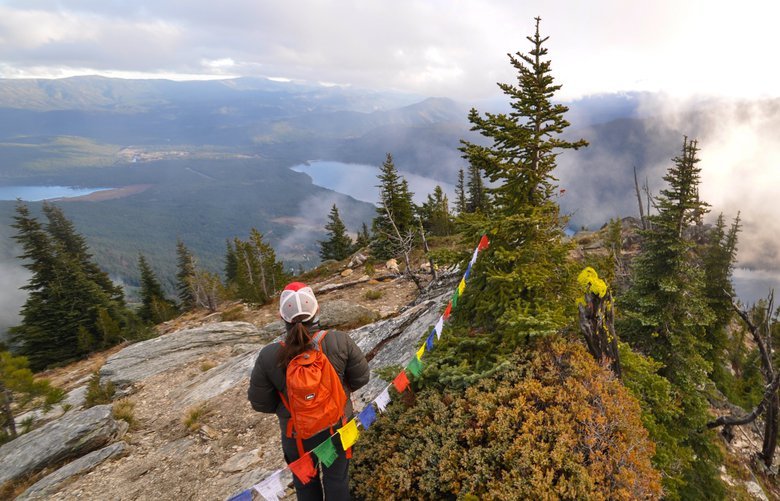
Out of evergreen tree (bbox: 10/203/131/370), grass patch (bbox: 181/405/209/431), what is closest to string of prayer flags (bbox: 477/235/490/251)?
grass patch (bbox: 181/405/209/431)

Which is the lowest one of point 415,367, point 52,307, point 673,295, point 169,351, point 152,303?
point 152,303

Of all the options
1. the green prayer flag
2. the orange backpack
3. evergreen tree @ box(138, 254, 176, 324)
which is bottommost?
evergreen tree @ box(138, 254, 176, 324)

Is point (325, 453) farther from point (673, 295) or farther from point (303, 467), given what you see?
point (673, 295)

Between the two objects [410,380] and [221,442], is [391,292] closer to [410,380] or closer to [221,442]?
[221,442]

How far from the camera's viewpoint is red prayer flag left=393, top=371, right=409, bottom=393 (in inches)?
221

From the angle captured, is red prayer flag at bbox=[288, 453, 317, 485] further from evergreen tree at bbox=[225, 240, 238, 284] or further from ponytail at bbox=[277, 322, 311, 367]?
evergreen tree at bbox=[225, 240, 238, 284]

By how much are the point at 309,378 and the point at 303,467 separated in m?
1.32

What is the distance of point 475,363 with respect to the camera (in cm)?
552

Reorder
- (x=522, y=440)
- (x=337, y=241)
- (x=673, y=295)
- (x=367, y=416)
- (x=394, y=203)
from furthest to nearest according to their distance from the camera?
(x=337, y=241)
(x=394, y=203)
(x=673, y=295)
(x=367, y=416)
(x=522, y=440)

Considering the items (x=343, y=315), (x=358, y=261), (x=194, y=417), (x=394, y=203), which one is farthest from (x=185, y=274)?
(x=194, y=417)

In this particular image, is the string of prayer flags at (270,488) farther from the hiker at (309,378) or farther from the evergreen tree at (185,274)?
the evergreen tree at (185,274)

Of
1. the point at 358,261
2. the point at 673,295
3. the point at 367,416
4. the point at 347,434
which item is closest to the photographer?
the point at 347,434

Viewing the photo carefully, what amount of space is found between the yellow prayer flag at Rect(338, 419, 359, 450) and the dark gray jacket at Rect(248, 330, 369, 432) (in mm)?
475

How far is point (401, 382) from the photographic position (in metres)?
5.70
